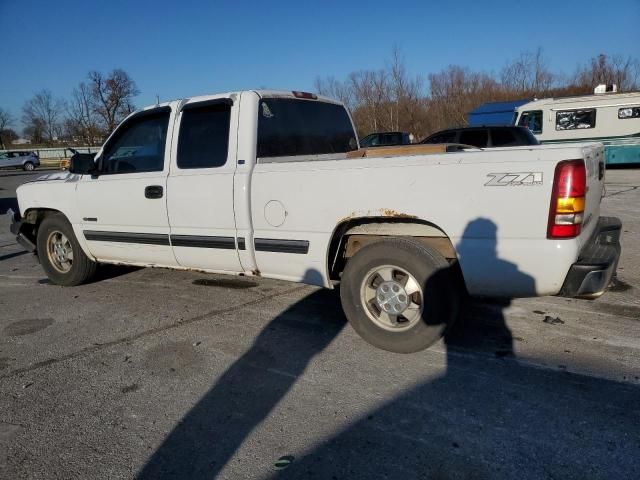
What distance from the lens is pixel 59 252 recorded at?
227 inches

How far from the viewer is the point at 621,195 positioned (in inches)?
464

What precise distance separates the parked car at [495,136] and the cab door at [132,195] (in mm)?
8221

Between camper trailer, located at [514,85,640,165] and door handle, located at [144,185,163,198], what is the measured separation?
17495mm

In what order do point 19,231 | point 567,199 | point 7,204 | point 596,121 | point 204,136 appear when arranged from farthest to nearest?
point 596,121, point 7,204, point 19,231, point 204,136, point 567,199

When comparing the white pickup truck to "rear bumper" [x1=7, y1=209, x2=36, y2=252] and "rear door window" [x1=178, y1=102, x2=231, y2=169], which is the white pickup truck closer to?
"rear door window" [x1=178, y1=102, x2=231, y2=169]

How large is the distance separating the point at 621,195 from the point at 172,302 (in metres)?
11.3

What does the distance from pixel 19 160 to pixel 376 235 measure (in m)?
45.5

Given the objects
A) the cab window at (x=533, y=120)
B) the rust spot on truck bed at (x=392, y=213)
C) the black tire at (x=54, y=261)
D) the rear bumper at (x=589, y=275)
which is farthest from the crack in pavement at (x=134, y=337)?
the cab window at (x=533, y=120)

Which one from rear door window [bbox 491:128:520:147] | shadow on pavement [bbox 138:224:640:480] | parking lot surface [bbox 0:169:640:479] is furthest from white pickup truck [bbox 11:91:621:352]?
rear door window [bbox 491:128:520:147]

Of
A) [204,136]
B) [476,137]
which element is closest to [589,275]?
[204,136]

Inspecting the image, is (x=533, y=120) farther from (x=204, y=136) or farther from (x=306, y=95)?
(x=204, y=136)

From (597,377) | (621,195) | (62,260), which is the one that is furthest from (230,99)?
(621,195)

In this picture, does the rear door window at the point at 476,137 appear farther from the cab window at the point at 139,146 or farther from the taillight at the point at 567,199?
the taillight at the point at 567,199

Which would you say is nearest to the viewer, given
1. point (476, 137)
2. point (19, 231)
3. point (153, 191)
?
point (153, 191)
